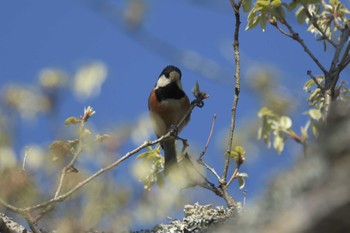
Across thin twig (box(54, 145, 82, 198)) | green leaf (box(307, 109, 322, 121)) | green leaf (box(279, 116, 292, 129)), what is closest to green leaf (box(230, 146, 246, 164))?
green leaf (box(279, 116, 292, 129))

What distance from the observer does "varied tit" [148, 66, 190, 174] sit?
5.42m

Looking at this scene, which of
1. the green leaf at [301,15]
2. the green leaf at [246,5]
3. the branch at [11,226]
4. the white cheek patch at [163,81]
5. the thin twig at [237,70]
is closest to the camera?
the branch at [11,226]

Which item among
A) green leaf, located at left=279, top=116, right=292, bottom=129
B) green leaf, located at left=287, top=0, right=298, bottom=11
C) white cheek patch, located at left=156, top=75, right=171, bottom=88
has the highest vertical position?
white cheek patch, located at left=156, top=75, right=171, bottom=88

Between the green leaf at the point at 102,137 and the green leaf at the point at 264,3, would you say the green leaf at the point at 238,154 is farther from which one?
the green leaf at the point at 102,137

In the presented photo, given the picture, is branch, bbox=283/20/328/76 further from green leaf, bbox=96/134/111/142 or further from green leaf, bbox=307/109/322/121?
green leaf, bbox=96/134/111/142

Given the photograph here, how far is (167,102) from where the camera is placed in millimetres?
5629

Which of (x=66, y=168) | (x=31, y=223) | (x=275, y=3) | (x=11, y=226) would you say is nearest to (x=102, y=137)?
(x=66, y=168)

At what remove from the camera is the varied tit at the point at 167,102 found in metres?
5.42

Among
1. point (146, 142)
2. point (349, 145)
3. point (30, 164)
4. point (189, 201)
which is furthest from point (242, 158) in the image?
point (349, 145)

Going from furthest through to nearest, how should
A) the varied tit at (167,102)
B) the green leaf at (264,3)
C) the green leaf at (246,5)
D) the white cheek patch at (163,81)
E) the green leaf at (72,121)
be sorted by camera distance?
the white cheek patch at (163,81) → the varied tit at (167,102) → the green leaf at (246,5) → the green leaf at (264,3) → the green leaf at (72,121)

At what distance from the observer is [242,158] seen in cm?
299

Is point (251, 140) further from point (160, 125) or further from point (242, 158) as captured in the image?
point (160, 125)

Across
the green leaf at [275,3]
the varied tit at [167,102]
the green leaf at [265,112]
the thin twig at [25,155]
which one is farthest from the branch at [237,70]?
the varied tit at [167,102]

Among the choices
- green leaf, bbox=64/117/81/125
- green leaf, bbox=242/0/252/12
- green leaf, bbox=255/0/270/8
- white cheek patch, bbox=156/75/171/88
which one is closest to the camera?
green leaf, bbox=64/117/81/125
